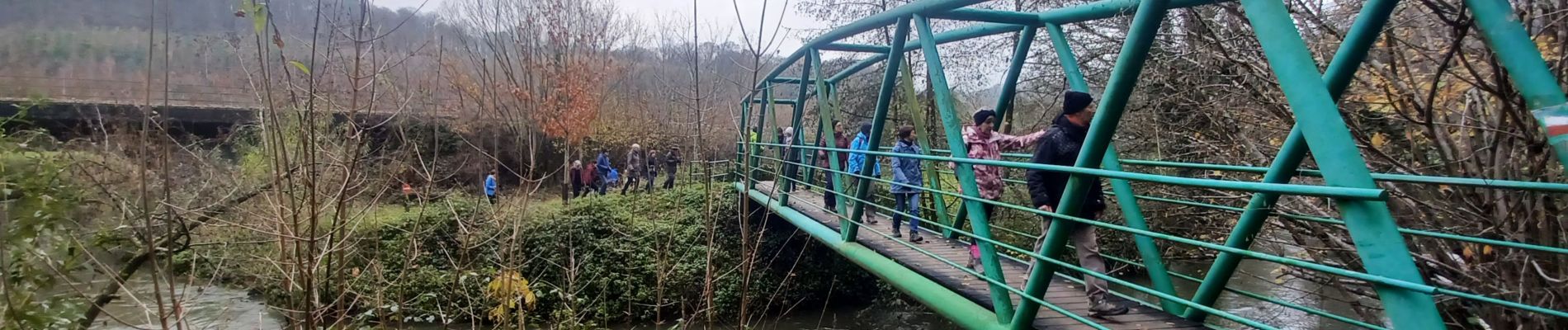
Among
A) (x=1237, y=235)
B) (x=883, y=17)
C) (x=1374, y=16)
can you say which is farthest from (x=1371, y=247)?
(x=883, y=17)

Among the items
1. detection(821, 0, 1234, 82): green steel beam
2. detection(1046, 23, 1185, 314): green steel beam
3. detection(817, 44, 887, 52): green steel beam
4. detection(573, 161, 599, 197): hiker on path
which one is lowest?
detection(573, 161, 599, 197): hiker on path

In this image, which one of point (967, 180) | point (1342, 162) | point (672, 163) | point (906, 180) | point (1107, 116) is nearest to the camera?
point (1342, 162)

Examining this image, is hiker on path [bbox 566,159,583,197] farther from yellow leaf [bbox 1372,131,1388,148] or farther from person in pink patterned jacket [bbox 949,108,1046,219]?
yellow leaf [bbox 1372,131,1388,148]

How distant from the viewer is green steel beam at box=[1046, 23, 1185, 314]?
3.35 m

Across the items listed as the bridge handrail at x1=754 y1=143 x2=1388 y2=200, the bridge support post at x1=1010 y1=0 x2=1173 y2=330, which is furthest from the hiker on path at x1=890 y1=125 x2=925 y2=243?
the bridge handrail at x1=754 y1=143 x2=1388 y2=200

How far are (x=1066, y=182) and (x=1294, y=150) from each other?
110 cm

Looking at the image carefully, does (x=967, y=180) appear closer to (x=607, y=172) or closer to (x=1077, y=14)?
(x=1077, y=14)

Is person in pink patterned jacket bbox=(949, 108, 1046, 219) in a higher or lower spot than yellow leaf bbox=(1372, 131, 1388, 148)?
lower

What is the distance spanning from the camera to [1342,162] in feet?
5.75

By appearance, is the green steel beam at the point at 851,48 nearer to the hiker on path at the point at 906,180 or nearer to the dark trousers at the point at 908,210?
the hiker on path at the point at 906,180

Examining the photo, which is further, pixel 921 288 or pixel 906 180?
pixel 906 180

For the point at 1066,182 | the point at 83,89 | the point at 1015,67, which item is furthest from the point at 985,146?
the point at 83,89

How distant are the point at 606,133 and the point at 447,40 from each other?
52.5 ft

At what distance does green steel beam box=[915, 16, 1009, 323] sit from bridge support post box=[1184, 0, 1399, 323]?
2.27ft
